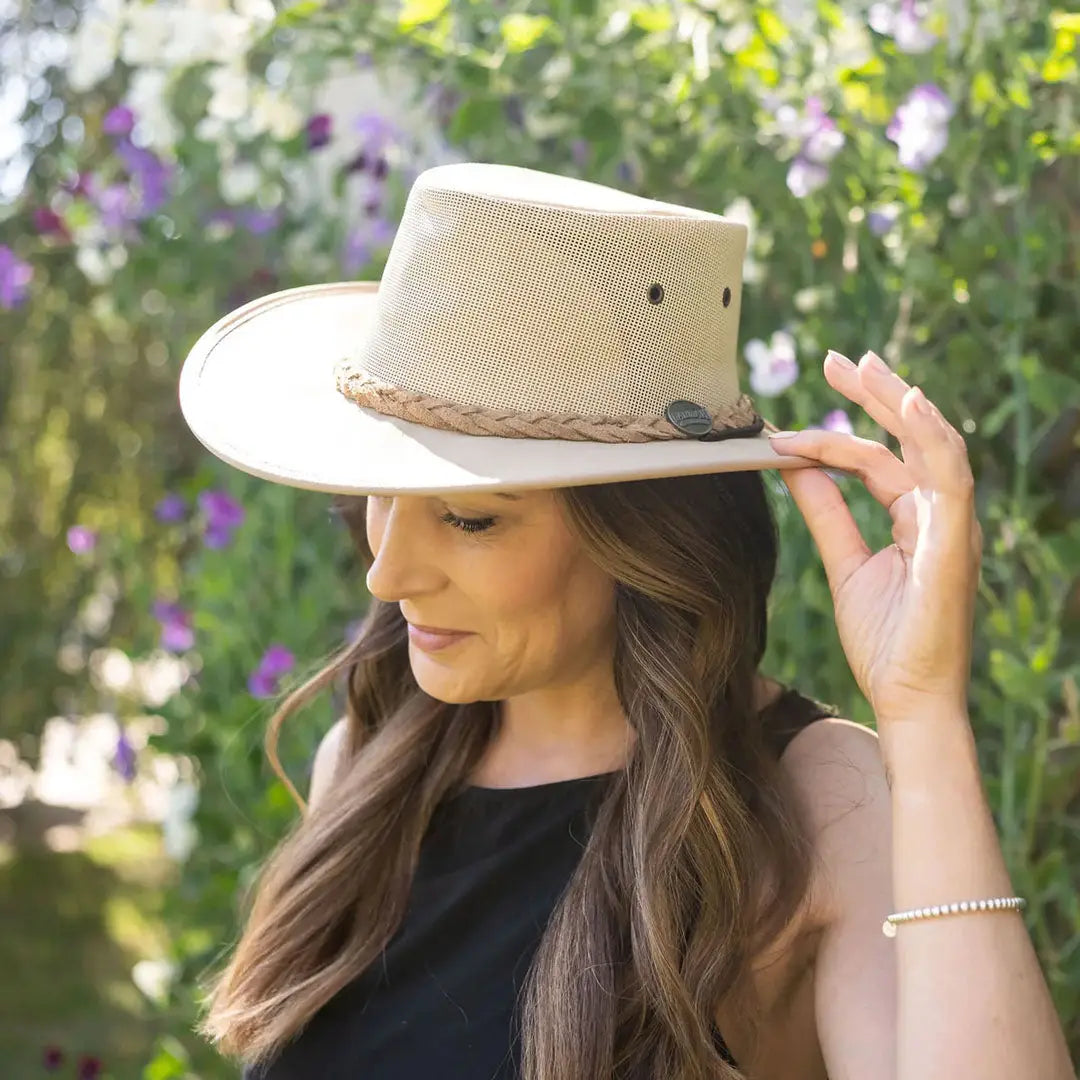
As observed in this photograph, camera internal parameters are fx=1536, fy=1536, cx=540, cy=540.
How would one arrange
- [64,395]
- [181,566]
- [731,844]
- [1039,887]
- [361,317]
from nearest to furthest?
[731,844] < [361,317] < [1039,887] < [181,566] < [64,395]

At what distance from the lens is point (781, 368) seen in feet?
6.83

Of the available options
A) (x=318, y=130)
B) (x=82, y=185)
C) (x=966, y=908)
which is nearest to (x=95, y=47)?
(x=82, y=185)

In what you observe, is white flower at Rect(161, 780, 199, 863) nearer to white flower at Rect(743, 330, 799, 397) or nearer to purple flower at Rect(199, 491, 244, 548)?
purple flower at Rect(199, 491, 244, 548)

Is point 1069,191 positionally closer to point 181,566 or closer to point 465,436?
point 465,436

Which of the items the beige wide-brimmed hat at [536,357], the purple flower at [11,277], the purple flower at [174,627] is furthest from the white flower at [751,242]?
the purple flower at [11,277]

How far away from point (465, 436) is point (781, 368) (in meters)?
0.84

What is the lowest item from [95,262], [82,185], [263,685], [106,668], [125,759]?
[106,668]

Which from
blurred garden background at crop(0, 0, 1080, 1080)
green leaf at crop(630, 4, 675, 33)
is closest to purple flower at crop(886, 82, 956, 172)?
blurred garden background at crop(0, 0, 1080, 1080)

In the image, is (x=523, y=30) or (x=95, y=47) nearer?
(x=523, y=30)

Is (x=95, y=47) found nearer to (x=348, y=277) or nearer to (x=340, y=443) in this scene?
(x=348, y=277)

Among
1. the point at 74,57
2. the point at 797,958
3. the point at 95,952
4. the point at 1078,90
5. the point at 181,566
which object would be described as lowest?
the point at 95,952

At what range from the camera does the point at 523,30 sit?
7.49 feet

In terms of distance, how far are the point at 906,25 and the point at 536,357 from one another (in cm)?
91

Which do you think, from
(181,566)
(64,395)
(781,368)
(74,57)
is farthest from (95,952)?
(781,368)
